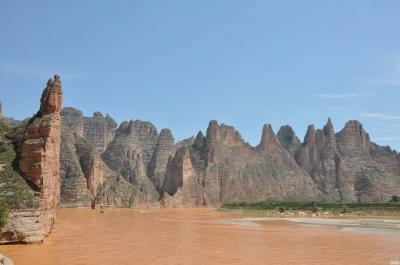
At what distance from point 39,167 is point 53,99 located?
6246 mm

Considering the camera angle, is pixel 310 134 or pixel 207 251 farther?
pixel 310 134

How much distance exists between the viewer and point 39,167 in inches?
1100

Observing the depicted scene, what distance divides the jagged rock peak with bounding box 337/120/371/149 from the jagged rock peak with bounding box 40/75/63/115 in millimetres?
150979

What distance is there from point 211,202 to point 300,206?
51623 mm

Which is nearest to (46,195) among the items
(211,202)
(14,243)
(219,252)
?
(14,243)

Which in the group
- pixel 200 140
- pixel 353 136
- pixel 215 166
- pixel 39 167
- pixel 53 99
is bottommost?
pixel 39 167

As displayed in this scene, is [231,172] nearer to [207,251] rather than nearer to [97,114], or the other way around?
[97,114]

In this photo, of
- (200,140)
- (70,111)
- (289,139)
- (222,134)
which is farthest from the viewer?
(289,139)

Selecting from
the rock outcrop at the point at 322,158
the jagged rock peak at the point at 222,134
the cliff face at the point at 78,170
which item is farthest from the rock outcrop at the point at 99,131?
the rock outcrop at the point at 322,158

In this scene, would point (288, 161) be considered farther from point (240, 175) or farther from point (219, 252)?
point (219, 252)

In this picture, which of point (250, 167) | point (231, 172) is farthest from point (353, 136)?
point (231, 172)

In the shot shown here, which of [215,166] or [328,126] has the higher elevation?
[328,126]

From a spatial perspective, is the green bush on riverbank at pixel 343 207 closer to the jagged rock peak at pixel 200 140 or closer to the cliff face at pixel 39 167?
the jagged rock peak at pixel 200 140

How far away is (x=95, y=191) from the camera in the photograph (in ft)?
386
